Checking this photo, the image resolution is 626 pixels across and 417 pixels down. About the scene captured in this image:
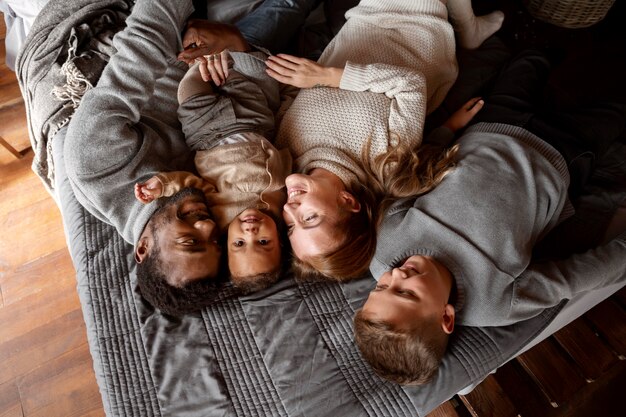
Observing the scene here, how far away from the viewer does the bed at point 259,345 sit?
32.9 inches

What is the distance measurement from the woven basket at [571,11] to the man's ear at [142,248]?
133 centimetres

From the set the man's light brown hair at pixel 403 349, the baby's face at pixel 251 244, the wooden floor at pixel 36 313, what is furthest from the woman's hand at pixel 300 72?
the wooden floor at pixel 36 313

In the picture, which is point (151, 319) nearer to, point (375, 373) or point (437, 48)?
point (375, 373)

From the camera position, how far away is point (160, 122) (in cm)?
107

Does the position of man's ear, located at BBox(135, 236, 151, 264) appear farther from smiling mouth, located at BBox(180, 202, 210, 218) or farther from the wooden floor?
the wooden floor

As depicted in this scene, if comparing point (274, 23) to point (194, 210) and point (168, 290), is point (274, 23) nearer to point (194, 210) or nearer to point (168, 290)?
point (194, 210)

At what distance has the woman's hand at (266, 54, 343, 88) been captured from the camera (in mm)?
1058

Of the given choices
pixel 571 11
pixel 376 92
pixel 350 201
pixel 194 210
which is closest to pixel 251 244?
pixel 194 210

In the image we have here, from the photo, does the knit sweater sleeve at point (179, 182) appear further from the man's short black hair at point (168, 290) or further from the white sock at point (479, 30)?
the white sock at point (479, 30)

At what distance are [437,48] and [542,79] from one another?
292mm

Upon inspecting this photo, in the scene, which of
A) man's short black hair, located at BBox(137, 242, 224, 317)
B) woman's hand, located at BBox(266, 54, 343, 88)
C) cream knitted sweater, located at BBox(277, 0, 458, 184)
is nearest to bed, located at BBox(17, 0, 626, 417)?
man's short black hair, located at BBox(137, 242, 224, 317)

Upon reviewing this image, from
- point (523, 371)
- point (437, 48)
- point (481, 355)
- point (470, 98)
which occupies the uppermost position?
point (437, 48)

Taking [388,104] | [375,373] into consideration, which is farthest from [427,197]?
[375,373]

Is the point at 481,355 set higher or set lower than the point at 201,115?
lower
